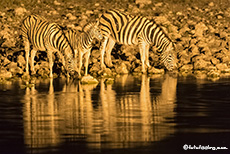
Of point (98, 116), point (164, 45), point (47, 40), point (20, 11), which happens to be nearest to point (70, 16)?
point (20, 11)

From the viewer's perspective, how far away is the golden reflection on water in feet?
37.5

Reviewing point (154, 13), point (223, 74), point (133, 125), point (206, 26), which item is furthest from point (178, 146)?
point (154, 13)

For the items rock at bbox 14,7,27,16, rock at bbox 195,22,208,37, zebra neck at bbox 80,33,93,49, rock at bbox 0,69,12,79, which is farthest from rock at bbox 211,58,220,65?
rock at bbox 14,7,27,16

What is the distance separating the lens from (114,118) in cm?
1398

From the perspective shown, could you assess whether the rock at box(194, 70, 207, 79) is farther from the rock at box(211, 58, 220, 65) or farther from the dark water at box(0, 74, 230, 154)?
the dark water at box(0, 74, 230, 154)

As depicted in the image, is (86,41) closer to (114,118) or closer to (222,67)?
(222,67)

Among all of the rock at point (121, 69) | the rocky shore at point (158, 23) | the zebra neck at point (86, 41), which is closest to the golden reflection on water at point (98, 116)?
the zebra neck at point (86, 41)

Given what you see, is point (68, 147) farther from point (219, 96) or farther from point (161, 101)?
point (219, 96)

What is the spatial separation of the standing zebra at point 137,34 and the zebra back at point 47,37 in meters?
2.54

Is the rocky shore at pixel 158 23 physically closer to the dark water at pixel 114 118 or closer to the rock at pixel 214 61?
the rock at pixel 214 61

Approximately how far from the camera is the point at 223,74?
2867cm

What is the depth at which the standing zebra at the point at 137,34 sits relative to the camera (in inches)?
1153

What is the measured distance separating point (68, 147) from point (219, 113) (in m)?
5.02

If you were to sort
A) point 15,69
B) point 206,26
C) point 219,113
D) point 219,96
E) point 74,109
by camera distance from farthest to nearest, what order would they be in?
point 206,26 → point 15,69 → point 219,96 → point 74,109 → point 219,113
